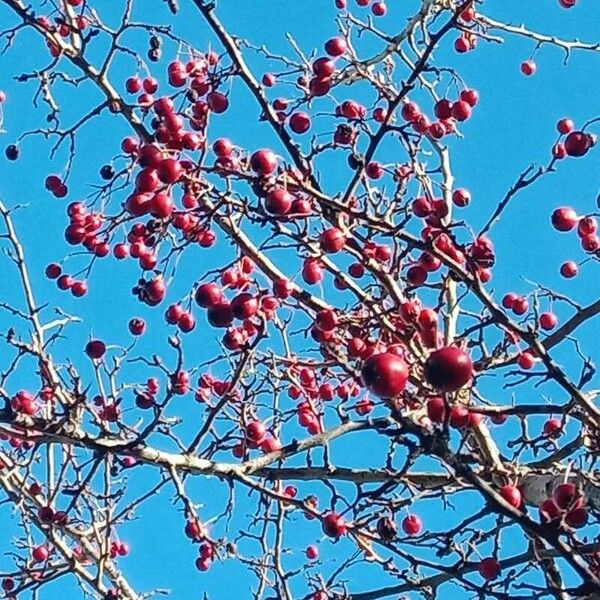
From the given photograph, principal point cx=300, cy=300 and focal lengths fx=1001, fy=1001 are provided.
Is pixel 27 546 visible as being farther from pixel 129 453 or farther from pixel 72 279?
pixel 129 453

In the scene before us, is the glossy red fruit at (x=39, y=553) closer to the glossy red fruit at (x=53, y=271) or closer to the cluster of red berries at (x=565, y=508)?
the glossy red fruit at (x=53, y=271)

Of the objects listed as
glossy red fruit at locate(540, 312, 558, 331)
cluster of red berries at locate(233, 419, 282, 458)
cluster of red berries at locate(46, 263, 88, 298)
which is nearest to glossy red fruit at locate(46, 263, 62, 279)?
cluster of red berries at locate(46, 263, 88, 298)

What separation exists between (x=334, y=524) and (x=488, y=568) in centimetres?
47

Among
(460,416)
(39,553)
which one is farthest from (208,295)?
(39,553)

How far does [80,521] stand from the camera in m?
4.57

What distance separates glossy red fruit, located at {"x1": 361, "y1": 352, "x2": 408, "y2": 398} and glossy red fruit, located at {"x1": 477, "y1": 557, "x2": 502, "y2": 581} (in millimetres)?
934

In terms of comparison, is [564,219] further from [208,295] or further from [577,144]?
[208,295]

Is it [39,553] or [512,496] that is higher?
[39,553]

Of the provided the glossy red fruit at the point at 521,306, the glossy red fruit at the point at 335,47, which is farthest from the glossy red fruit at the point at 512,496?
the glossy red fruit at the point at 335,47

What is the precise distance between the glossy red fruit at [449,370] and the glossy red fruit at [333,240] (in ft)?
1.96

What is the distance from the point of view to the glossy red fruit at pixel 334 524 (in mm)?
3027

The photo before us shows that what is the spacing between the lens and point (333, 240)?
263 cm

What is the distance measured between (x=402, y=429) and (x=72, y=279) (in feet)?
7.98

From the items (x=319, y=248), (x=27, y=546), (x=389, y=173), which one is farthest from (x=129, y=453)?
(x=27, y=546)
